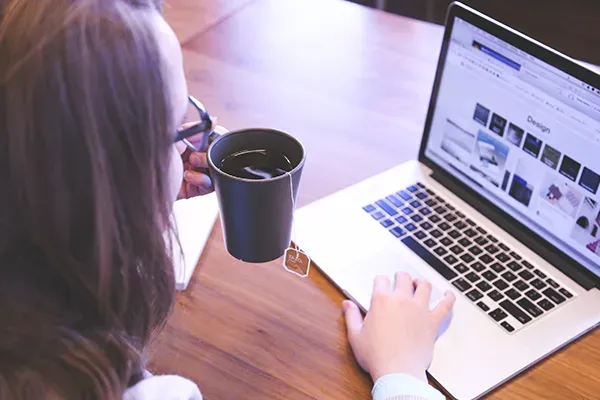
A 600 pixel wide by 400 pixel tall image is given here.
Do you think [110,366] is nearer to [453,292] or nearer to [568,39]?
[453,292]

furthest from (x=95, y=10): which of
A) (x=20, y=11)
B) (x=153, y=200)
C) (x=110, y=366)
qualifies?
(x=110, y=366)

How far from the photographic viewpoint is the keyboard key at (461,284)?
2.72ft

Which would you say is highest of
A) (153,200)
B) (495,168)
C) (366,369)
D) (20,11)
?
(20,11)

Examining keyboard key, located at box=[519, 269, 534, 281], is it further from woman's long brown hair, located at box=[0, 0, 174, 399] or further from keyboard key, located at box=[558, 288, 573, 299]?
woman's long brown hair, located at box=[0, 0, 174, 399]

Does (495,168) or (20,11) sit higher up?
(20,11)

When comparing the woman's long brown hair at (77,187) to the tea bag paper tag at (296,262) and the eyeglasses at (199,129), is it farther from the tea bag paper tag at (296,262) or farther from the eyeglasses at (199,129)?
the tea bag paper tag at (296,262)

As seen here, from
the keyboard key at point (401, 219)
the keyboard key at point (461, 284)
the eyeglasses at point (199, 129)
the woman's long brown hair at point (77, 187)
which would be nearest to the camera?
the woman's long brown hair at point (77, 187)

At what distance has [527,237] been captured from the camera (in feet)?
2.94

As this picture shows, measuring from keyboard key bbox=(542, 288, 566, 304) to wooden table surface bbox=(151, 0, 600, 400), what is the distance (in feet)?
0.19

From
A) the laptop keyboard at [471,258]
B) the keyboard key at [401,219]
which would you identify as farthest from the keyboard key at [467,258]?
the keyboard key at [401,219]

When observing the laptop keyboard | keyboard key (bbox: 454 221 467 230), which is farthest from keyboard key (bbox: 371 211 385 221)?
keyboard key (bbox: 454 221 467 230)

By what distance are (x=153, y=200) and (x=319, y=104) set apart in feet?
2.13

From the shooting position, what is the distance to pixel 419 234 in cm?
91

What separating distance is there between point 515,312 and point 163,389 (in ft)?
1.40
